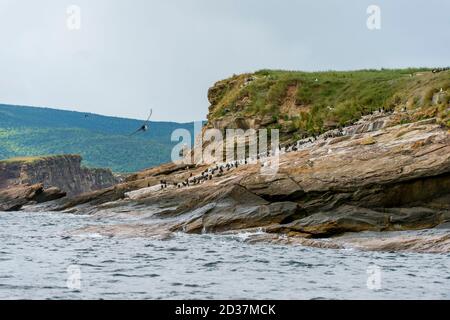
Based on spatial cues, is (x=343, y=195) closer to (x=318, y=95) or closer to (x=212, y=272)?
(x=212, y=272)

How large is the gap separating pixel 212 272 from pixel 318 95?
64.1m

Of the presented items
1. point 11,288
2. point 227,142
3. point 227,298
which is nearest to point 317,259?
point 227,298

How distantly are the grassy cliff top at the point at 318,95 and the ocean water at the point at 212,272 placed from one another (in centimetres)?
3416

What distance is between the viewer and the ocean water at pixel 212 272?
21.4 m

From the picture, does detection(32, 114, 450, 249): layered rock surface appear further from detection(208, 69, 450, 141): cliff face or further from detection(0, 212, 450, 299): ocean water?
detection(208, 69, 450, 141): cliff face

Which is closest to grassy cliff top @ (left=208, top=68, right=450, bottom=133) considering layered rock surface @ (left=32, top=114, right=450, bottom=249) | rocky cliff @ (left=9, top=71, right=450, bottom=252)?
rocky cliff @ (left=9, top=71, right=450, bottom=252)

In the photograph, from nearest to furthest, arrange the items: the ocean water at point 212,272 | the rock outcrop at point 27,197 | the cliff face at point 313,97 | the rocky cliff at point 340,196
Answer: the ocean water at point 212,272
the rocky cliff at point 340,196
the cliff face at point 313,97
the rock outcrop at point 27,197

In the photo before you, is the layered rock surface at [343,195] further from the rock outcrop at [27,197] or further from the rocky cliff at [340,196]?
the rock outcrop at [27,197]

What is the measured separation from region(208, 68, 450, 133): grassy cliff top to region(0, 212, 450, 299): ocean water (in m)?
34.2

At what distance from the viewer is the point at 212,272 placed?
26.2 m

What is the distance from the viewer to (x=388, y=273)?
25.7 meters

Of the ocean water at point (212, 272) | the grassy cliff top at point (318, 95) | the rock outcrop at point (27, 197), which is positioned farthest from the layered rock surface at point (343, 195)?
the rock outcrop at point (27, 197)

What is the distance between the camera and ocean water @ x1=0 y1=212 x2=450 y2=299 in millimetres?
21375
